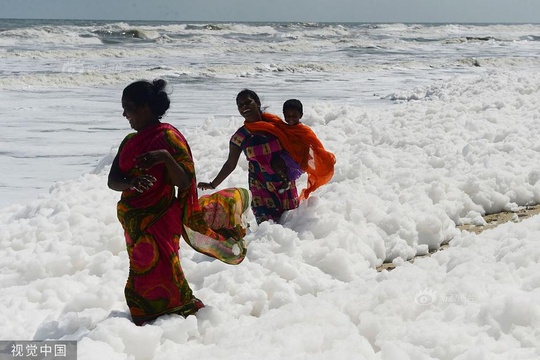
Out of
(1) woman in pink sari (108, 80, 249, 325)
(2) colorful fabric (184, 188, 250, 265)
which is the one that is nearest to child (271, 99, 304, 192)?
(2) colorful fabric (184, 188, 250, 265)

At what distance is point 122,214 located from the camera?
3.04 metres

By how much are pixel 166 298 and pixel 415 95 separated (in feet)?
34.0

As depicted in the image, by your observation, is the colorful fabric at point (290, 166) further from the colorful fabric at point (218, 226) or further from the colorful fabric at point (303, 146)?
the colorful fabric at point (218, 226)

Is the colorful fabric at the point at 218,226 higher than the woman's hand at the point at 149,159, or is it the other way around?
the woman's hand at the point at 149,159

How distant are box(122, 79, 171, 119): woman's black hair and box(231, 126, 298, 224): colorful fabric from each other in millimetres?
1559

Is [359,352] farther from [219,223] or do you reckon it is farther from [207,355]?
[219,223]

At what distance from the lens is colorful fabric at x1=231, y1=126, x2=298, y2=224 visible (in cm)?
463

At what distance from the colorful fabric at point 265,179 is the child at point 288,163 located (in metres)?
0.02

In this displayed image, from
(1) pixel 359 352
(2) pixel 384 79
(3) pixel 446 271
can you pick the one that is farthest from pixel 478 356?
(2) pixel 384 79

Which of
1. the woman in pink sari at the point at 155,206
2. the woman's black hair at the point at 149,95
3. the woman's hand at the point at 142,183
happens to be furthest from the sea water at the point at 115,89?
the woman's hand at the point at 142,183

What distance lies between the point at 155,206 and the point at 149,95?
1.78 feet

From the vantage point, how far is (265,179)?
473cm

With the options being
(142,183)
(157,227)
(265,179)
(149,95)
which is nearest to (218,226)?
(157,227)

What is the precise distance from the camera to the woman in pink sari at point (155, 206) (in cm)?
296
